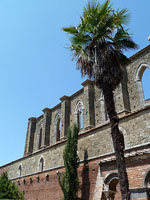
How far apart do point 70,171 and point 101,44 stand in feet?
25.1

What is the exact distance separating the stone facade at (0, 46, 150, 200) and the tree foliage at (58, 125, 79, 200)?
15.1 inches

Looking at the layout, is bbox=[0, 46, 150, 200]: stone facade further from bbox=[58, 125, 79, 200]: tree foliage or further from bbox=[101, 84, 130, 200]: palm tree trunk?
bbox=[101, 84, 130, 200]: palm tree trunk

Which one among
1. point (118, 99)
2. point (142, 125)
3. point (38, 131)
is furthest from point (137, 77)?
point (38, 131)

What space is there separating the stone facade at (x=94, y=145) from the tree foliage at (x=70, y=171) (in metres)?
0.38

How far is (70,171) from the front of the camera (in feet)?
40.0

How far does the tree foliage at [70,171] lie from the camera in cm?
1177

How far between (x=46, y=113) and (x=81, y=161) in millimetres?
15882

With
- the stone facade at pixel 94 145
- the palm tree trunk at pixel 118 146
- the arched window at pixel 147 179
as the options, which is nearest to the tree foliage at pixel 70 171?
the stone facade at pixel 94 145

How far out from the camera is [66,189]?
38.7 ft

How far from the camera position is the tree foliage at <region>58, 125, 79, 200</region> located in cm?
1177

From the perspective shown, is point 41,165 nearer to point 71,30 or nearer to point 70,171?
point 70,171

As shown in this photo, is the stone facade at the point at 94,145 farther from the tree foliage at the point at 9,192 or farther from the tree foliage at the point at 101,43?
the tree foliage at the point at 101,43

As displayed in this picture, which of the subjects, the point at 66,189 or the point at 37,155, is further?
the point at 37,155

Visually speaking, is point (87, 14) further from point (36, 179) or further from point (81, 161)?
point (36, 179)
